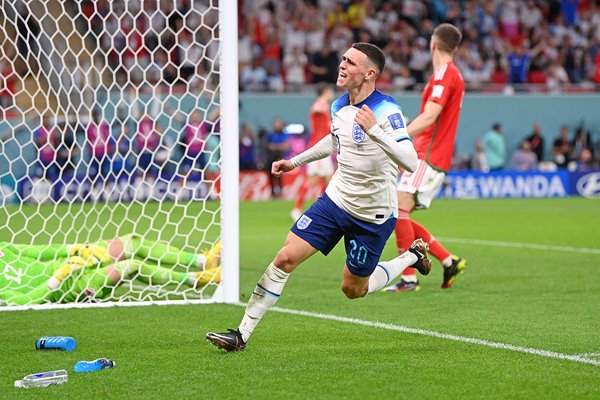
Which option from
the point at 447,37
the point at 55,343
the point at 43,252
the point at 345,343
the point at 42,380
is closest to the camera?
the point at 42,380

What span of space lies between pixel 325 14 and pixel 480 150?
560 cm

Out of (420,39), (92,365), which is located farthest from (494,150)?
(92,365)

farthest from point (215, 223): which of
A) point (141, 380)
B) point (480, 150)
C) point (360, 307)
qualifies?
point (480, 150)

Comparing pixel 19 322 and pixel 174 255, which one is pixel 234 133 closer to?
pixel 174 255

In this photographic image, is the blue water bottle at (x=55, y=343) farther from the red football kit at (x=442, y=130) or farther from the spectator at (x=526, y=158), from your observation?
the spectator at (x=526, y=158)

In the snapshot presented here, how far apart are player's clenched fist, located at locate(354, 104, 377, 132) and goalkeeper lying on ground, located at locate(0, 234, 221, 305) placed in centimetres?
345

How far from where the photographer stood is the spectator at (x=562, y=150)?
27.4 meters

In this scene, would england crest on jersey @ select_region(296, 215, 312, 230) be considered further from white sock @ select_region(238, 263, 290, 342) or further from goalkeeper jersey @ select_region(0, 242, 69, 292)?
goalkeeper jersey @ select_region(0, 242, 69, 292)

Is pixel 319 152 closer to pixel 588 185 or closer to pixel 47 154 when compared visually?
pixel 47 154

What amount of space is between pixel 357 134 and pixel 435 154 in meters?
3.19

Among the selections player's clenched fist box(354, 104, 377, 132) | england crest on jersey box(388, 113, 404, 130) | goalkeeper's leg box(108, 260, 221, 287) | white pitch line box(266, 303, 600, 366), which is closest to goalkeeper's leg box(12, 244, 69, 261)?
goalkeeper's leg box(108, 260, 221, 287)

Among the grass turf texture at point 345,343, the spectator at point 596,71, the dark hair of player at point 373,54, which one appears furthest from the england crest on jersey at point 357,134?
the spectator at point 596,71

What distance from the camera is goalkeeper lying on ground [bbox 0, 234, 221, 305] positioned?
8.35 meters

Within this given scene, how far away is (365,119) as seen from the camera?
18.7ft
